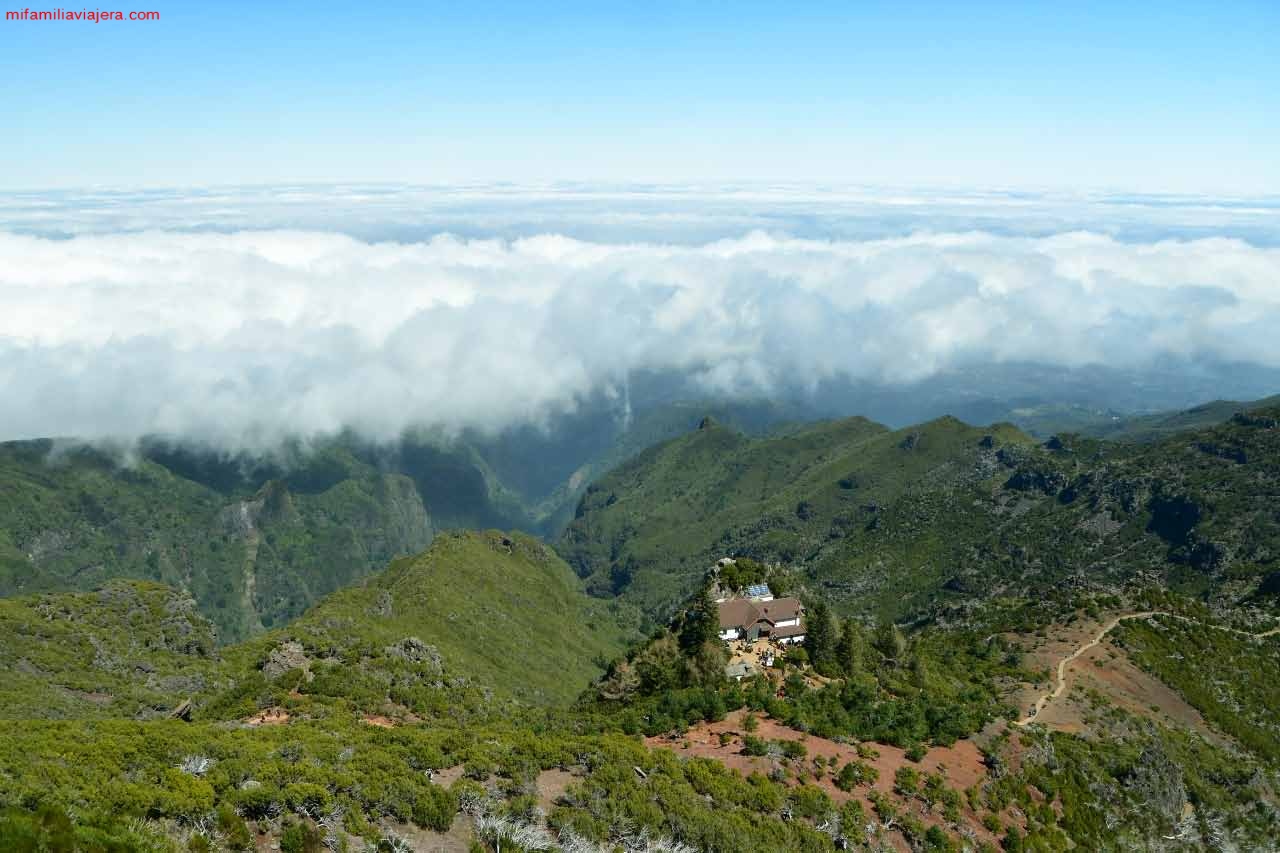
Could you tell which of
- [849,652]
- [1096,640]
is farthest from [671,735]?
[1096,640]

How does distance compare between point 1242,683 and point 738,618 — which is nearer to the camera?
point 738,618

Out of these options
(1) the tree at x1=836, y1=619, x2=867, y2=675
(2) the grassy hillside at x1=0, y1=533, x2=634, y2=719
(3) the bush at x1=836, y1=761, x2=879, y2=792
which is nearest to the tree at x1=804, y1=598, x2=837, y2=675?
(1) the tree at x1=836, y1=619, x2=867, y2=675

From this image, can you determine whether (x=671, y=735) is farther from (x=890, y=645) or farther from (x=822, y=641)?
(x=890, y=645)

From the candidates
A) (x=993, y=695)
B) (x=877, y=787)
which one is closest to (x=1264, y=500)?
(x=993, y=695)

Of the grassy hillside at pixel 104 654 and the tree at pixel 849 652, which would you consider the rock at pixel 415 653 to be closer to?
the grassy hillside at pixel 104 654

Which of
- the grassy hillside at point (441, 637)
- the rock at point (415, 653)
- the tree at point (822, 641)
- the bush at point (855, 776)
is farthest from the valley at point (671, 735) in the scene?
the grassy hillside at point (441, 637)

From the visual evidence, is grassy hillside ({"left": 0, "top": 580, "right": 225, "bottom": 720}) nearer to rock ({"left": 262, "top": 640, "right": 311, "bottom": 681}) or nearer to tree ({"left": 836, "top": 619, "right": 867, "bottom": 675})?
rock ({"left": 262, "top": 640, "right": 311, "bottom": 681})

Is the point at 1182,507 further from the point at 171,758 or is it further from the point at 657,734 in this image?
the point at 171,758
